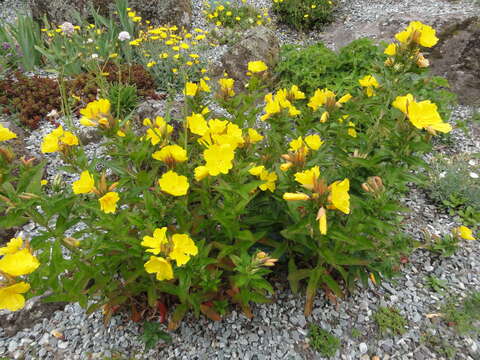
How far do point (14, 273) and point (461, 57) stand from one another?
5.83 m

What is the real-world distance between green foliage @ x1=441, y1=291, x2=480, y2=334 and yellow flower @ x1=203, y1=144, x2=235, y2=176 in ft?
6.36

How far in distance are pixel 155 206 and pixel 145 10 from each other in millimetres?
5988

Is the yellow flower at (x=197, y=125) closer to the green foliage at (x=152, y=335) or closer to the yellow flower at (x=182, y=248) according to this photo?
the yellow flower at (x=182, y=248)

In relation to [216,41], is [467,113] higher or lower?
lower

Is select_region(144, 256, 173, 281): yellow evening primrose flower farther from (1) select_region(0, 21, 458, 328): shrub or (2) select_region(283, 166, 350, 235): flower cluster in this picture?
(2) select_region(283, 166, 350, 235): flower cluster

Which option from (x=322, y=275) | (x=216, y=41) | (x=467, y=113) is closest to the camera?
(x=322, y=275)

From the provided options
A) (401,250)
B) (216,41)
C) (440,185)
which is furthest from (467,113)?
(216,41)

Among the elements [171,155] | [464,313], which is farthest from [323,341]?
[171,155]

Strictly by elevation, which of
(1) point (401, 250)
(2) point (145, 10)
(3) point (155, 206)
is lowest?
(1) point (401, 250)

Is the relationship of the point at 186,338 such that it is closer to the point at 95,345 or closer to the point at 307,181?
the point at 95,345

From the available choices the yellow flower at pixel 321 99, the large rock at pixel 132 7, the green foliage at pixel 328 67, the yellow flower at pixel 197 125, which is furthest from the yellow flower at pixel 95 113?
the large rock at pixel 132 7

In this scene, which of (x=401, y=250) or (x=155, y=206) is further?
(x=401, y=250)

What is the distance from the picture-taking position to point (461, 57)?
495 cm

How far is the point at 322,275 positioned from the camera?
2.10 metres
